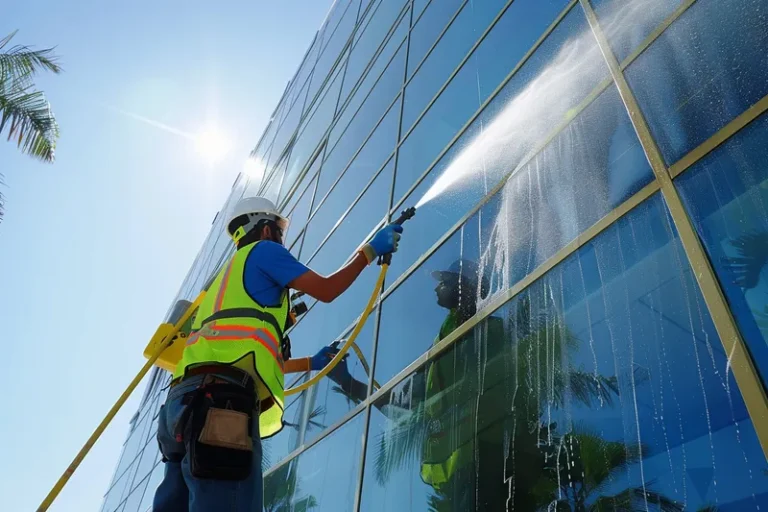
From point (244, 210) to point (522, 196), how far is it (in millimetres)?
1847

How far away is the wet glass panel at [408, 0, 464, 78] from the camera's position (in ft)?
17.9

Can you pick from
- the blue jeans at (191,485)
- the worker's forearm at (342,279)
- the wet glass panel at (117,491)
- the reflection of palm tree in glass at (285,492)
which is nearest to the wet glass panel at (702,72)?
the worker's forearm at (342,279)

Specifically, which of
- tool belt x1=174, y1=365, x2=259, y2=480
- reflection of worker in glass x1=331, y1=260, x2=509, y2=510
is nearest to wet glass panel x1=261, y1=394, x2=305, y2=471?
reflection of worker in glass x1=331, y1=260, x2=509, y2=510

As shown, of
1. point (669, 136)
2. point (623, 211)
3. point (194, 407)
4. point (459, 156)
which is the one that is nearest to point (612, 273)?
point (623, 211)

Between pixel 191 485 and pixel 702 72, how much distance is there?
2.45 m

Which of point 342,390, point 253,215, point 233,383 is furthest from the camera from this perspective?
point 342,390

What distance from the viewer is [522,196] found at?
2.93m

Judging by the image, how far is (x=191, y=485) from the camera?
2.30m

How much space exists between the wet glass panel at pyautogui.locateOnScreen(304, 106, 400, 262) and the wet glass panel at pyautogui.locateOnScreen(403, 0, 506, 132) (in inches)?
12.8

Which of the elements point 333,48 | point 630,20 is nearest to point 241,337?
point 630,20

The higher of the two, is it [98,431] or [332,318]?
[332,318]

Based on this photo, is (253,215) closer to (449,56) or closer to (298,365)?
(298,365)

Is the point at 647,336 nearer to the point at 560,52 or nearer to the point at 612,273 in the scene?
the point at 612,273

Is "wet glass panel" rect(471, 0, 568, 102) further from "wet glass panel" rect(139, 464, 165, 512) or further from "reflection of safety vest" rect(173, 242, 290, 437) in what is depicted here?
"wet glass panel" rect(139, 464, 165, 512)
